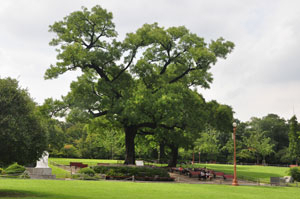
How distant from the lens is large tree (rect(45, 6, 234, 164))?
33.5 m

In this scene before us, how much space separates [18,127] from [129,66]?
22.3 metres

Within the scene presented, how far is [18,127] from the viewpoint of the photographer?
54.9ft

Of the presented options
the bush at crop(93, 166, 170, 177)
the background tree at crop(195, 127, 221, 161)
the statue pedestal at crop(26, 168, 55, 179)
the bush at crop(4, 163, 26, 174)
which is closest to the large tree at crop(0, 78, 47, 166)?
the statue pedestal at crop(26, 168, 55, 179)

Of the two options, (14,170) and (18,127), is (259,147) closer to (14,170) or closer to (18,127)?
(14,170)

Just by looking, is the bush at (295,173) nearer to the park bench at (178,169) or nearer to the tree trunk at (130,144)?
the park bench at (178,169)

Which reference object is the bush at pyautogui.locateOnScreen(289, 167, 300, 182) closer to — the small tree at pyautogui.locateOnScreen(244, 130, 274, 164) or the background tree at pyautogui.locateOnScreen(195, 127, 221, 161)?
the background tree at pyautogui.locateOnScreen(195, 127, 221, 161)

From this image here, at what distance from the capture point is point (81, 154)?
85.1 m

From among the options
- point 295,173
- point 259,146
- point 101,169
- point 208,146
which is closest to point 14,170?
point 101,169

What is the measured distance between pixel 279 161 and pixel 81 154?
61.1 meters

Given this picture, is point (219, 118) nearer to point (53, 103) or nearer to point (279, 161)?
point (53, 103)

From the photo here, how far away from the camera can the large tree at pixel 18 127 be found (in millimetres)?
16519

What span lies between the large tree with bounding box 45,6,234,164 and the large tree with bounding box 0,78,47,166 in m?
15.2

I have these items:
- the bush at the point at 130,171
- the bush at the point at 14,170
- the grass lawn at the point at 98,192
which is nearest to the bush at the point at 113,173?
the bush at the point at 130,171

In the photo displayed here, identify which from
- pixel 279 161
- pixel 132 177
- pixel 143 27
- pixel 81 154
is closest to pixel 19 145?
pixel 132 177
